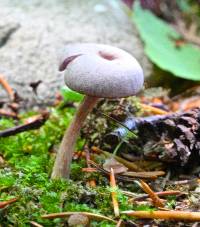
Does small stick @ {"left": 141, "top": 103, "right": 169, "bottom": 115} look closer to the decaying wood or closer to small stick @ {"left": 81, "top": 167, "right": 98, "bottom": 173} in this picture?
the decaying wood

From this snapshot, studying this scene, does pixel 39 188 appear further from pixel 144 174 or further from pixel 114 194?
pixel 144 174

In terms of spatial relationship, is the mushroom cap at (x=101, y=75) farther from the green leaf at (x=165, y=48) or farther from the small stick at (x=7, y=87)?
the green leaf at (x=165, y=48)

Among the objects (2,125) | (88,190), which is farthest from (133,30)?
(88,190)

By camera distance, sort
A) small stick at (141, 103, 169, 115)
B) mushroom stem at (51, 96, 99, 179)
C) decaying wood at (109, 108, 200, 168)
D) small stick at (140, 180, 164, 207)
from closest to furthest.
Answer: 1. small stick at (140, 180, 164, 207)
2. mushroom stem at (51, 96, 99, 179)
3. decaying wood at (109, 108, 200, 168)
4. small stick at (141, 103, 169, 115)

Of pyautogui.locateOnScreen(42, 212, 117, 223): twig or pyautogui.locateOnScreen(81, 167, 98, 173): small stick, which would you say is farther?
pyautogui.locateOnScreen(81, 167, 98, 173): small stick

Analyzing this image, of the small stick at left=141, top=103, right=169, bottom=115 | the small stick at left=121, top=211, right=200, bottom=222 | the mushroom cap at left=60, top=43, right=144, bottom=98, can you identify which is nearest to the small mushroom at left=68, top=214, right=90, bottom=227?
the small stick at left=121, top=211, right=200, bottom=222

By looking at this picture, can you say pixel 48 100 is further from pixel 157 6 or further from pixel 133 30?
pixel 157 6

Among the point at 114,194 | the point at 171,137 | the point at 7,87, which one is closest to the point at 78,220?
the point at 114,194

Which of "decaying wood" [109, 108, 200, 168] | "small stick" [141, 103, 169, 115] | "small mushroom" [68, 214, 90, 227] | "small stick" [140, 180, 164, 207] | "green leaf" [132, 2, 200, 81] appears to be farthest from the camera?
"green leaf" [132, 2, 200, 81]
